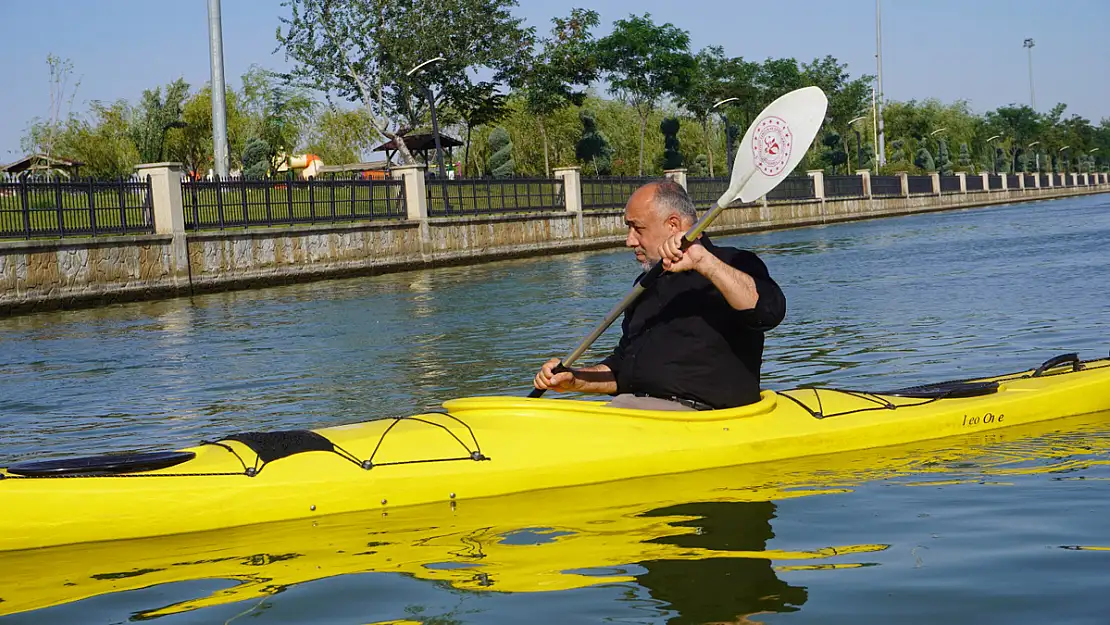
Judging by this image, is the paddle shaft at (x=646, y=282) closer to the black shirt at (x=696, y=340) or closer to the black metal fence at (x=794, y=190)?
the black shirt at (x=696, y=340)

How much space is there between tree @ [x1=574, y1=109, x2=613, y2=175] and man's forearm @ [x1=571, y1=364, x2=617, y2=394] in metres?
43.6

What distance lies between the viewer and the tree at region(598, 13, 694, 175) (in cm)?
4838

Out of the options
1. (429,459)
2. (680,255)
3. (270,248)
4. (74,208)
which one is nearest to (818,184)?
(270,248)

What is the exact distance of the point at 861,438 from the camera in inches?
223

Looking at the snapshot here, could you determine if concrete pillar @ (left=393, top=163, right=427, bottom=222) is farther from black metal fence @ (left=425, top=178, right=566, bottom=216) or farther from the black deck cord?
the black deck cord

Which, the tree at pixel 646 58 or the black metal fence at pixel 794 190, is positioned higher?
the tree at pixel 646 58

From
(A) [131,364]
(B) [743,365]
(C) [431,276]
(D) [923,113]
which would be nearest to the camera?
(B) [743,365]

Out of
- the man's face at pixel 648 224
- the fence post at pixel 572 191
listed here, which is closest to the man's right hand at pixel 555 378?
the man's face at pixel 648 224

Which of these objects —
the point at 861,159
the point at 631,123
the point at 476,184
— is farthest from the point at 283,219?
the point at 861,159

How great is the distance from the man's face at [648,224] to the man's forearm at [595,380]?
25.1 inches

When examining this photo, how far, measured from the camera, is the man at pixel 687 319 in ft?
15.6

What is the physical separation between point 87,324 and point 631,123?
51.4 metres

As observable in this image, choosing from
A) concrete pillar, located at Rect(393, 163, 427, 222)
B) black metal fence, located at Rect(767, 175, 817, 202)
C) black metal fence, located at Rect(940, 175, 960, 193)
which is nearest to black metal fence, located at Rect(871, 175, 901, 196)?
black metal fence, located at Rect(767, 175, 817, 202)

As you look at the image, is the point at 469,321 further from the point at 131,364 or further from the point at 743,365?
the point at 743,365
